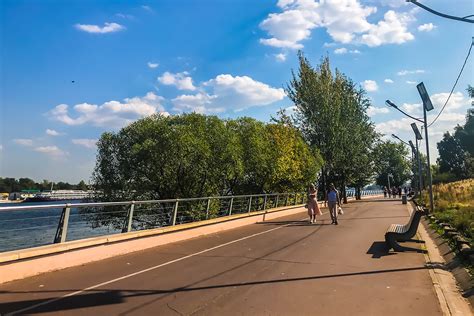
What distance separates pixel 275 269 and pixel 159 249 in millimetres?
4407

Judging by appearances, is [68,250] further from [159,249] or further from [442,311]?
[442,311]

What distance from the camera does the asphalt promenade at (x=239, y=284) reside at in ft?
21.3

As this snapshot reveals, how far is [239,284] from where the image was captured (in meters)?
8.03

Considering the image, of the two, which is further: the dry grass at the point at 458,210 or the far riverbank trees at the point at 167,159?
the far riverbank trees at the point at 167,159

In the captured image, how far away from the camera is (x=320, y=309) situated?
251 inches

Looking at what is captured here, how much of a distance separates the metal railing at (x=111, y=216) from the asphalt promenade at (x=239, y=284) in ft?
4.39

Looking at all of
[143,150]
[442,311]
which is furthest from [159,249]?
[143,150]

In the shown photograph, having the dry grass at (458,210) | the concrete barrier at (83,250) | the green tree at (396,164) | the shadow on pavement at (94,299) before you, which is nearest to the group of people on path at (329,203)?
the dry grass at (458,210)

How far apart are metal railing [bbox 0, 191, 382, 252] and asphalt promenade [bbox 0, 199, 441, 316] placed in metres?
A: 1.34

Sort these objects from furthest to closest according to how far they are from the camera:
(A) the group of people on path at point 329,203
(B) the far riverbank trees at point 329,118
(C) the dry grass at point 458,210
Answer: (B) the far riverbank trees at point 329,118 → (A) the group of people on path at point 329,203 → (C) the dry grass at point 458,210

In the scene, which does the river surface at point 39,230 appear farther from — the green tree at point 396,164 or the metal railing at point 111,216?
→ the green tree at point 396,164

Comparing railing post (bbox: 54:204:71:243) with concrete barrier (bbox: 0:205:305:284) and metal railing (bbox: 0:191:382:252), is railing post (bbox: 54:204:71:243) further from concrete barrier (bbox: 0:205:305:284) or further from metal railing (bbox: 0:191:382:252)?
concrete barrier (bbox: 0:205:305:284)

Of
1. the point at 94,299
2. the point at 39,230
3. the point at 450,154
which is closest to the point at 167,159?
the point at 39,230

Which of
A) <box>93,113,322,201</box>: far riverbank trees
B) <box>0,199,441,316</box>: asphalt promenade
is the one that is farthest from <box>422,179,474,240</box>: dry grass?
<box>93,113,322,201</box>: far riverbank trees
